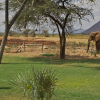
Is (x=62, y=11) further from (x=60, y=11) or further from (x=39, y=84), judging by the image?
(x=39, y=84)

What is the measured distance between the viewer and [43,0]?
1877 cm

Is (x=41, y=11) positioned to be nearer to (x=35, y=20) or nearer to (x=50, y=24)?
(x=35, y=20)

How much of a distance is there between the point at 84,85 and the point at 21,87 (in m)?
4.70

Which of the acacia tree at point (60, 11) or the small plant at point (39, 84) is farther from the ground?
the acacia tree at point (60, 11)

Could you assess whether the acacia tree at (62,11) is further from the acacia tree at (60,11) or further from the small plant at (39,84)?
the small plant at (39,84)

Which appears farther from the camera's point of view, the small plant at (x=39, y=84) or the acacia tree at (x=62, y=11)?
the acacia tree at (x=62, y=11)

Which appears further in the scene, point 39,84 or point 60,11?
point 60,11

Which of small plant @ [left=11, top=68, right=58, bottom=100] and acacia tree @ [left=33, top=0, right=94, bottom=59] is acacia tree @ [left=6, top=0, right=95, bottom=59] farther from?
small plant @ [left=11, top=68, right=58, bottom=100]

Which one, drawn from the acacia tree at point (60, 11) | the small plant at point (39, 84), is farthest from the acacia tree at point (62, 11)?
the small plant at point (39, 84)

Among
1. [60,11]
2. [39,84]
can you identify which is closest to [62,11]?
[60,11]

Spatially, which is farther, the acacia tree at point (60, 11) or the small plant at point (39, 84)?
the acacia tree at point (60, 11)

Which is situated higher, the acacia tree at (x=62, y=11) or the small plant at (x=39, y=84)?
the acacia tree at (x=62, y=11)

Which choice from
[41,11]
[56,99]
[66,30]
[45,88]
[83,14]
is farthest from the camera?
[66,30]

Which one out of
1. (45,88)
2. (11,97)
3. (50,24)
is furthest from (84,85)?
(50,24)
